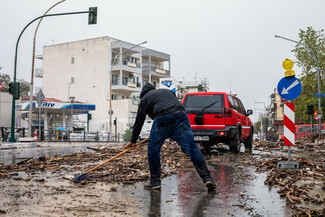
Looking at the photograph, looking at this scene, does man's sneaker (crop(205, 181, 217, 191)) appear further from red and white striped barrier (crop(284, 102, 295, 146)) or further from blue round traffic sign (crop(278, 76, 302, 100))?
blue round traffic sign (crop(278, 76, 302, 100))

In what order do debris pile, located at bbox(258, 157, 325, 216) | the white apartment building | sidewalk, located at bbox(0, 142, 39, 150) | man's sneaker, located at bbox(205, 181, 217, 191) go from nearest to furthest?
debris pile, located at bbox(258, 157, 325, 216), man's sneaker, located at bbox(205, 181, 217, 191), sidewalk, located at bbox(0, 142, 39, 150), the white apartment building

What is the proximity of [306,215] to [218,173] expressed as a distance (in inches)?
142

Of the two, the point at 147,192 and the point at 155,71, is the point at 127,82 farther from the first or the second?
the point at 147,192

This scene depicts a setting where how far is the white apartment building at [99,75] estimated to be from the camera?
190 feet

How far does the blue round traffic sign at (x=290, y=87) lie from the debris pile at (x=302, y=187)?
1597 millimetres

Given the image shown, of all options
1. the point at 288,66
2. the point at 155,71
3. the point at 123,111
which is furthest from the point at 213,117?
the point at 155,71

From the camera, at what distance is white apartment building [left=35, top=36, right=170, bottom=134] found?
190ft

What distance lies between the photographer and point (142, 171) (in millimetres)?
7699

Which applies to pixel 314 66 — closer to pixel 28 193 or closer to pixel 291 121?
pixel 291 121

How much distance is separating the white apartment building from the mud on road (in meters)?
48.5

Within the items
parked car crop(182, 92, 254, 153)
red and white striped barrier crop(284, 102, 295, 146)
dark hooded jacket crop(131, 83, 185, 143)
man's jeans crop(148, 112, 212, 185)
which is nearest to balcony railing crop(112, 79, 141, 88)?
parked car crop(182, 92, 254, 153)

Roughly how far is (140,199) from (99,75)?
54.7m

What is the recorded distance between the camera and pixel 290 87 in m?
8.66

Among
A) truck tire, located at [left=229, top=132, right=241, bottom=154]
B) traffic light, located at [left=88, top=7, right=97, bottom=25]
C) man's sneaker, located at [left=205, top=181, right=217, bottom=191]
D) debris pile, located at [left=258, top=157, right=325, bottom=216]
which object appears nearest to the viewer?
debris pile, located at [left=258, top=157, right=325, bottom=216]
